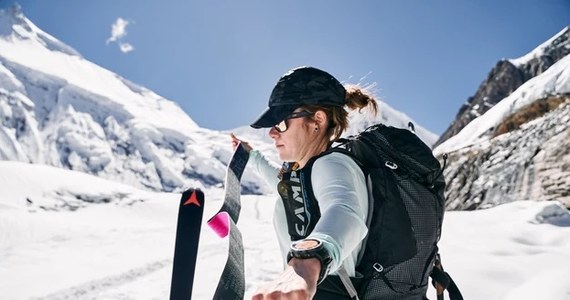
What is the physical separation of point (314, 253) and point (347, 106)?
118 centimetres

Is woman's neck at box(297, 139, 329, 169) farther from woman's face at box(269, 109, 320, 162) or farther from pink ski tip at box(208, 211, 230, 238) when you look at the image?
pink ski tip at box(208, 211, 230, 238)

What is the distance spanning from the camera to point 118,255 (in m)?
7.48

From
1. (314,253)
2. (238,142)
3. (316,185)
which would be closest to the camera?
(314,253)

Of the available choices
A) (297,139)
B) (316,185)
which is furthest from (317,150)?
(316,185)

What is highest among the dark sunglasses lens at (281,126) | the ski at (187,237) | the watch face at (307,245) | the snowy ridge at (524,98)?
the snowy ridge at (524,98)

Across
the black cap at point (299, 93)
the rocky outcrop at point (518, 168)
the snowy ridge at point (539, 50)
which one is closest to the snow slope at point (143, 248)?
the rocky outcrop at point (518, 168)

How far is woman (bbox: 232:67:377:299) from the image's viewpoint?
45.6 inches

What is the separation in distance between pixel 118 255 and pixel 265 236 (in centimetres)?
350

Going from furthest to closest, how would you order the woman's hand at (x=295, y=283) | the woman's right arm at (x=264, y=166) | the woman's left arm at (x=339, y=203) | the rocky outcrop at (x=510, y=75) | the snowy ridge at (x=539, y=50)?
1. the snowy ridge at (x=539, y=50)
2. the rocky outcrop at (x=510, y=75)
3. the woman's right arm at (x=264, y=166)
4. the woman's left arm at (x=339, y=203)
5. the woman's hand at (x=295, y=283)

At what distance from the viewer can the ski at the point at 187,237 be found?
192 cm

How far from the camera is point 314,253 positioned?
113cm

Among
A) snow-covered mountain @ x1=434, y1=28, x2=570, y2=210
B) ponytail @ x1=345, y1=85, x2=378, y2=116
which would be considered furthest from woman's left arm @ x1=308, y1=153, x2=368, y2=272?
snow-covered mountain @ x1=434, y1=28, x2=570, y2=210

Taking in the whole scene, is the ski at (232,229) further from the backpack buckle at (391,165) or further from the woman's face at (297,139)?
the backpack buckle at (391,165)

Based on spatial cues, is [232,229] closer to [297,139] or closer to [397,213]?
[297,139]
